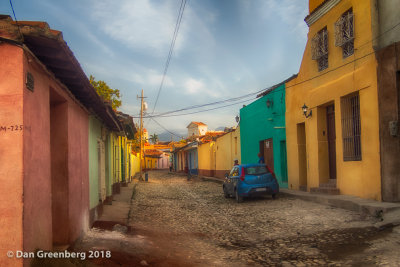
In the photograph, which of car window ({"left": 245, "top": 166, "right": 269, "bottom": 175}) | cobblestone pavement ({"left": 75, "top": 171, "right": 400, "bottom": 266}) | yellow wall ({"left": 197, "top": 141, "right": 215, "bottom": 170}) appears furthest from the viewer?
yellow wall ({"left": 197, "top": 141, "right": 215, "bottom": 170})

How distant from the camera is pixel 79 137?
770 centimetres

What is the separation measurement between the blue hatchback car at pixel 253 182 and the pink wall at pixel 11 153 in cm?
1059

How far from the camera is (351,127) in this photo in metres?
12.4

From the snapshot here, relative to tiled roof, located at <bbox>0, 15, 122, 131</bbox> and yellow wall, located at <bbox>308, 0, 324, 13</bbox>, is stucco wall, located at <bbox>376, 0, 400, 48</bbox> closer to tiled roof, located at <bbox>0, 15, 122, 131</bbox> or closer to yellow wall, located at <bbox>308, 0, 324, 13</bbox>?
yellow wall, located at <bbox>308, 0, 324, 13</bbox>

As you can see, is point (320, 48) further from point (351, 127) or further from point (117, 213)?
point (117, 213)

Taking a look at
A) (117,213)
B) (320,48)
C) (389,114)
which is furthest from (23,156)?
(320,48)

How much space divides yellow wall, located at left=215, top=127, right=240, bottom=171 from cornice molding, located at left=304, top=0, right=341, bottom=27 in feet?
39.3

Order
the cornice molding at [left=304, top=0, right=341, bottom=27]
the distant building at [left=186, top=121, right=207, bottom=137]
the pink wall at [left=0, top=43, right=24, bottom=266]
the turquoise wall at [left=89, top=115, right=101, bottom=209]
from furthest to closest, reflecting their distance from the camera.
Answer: the distant building at [left=186, top=121, right=207, bottom=137] < the cornice molding at [left=304, top=0, right=341, bottom=27] < the turquoise wall at [left=89, top=115, right=101, bottom=209] < the pink wall at [left=0, top=43, right=24, bottom=266]

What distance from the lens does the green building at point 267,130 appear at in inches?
730

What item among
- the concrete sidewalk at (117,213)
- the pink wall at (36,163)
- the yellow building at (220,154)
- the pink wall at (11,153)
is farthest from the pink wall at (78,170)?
the yellow building at (220,154)

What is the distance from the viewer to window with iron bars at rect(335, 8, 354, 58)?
12008 mm

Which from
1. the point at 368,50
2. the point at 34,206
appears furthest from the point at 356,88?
the point at 34,206

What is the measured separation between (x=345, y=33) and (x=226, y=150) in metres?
18.0

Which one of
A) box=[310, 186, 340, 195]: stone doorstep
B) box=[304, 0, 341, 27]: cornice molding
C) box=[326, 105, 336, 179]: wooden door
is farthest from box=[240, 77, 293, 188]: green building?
box=[310, 186, 340, 195]: stone doorstep
